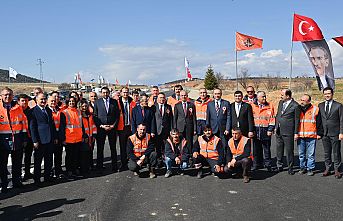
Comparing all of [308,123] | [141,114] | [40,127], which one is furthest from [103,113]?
[308,123]

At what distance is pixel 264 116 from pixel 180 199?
120 inches

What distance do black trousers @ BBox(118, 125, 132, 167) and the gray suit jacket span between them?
6.57 feet

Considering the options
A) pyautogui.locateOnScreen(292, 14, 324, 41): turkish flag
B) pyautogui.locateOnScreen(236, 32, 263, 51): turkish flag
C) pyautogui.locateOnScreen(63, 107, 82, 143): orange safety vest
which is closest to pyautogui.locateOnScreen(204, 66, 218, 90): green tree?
pyautogui.locateOnScreen(236, 32, 263, 51): turkish flag

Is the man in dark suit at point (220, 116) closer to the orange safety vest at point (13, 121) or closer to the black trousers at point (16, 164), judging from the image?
the orange safety vest at point (13, 121)

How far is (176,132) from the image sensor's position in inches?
280

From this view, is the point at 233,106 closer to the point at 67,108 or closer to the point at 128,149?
the point at 128,149

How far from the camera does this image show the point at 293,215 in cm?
463

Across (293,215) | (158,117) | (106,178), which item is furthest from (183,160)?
(293,215)

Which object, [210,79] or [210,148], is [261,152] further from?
[210,79]

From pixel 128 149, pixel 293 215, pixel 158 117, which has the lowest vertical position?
pixel 293 215

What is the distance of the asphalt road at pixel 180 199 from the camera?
4.73 metres

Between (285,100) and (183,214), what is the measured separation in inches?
146

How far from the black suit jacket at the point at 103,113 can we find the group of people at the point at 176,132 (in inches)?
0.9

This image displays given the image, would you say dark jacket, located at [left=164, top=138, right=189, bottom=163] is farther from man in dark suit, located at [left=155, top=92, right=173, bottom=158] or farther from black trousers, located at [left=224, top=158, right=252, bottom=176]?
black trousers, located at [left=224, top=158, right=252, bottom=176]
